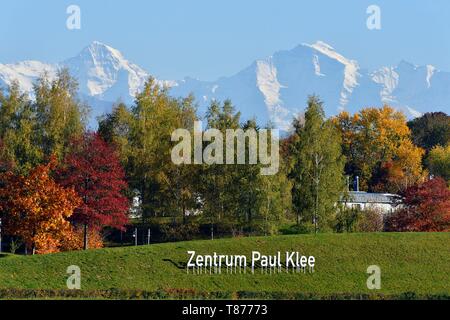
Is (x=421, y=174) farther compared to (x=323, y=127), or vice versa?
(x=421, y=174)

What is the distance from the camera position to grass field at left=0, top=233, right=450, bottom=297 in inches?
1718

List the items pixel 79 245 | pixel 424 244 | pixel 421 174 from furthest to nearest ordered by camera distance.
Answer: pixel 421 174 → pixel 79 245 → pixel 424 244

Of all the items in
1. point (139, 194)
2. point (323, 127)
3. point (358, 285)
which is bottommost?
point (358, 285)

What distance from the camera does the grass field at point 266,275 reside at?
43.6 m

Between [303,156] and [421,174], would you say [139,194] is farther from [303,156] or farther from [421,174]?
[421,174]

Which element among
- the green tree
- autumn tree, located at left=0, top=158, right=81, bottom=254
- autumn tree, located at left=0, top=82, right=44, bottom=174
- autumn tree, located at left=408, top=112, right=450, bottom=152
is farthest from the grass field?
autumn tree, located at left=408, top=112, right=450, bottom=152

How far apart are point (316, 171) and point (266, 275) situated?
1619 cm

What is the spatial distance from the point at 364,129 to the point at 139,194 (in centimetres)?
3818

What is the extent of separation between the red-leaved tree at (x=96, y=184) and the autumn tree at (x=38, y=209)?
2315 millimetres

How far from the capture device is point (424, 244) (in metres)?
50.5

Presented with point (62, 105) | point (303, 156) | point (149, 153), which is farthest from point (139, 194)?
point (303, 156)

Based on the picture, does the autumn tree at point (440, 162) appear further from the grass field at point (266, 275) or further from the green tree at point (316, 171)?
the grass field at point (266, 275)

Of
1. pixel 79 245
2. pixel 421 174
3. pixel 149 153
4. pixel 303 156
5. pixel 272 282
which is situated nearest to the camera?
pixel 272 282

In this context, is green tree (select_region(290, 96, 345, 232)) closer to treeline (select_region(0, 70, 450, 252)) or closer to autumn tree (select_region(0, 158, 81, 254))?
treeline (select_region(0, 70, 450, 252))
